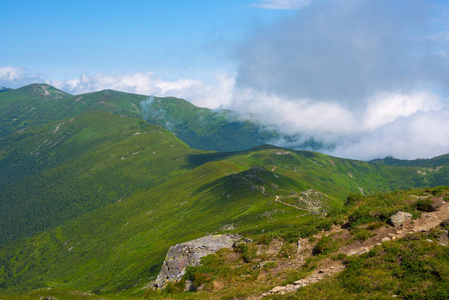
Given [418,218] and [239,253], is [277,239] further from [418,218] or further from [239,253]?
[418,218]

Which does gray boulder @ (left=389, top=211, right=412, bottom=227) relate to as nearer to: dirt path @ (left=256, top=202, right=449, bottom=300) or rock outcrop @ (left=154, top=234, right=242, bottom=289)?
dirt path @ (left=256, top=202, right=449, bottom=300)

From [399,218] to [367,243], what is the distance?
577 cm

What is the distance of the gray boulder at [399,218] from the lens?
33906 mm

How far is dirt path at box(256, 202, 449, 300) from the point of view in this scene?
28.1 metres

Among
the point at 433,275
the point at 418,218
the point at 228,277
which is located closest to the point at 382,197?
the point at 418,218

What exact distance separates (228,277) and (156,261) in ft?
546

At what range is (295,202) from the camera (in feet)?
516

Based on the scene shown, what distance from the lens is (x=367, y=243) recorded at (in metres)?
32.6

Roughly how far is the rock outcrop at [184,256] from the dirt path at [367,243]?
45.9ft

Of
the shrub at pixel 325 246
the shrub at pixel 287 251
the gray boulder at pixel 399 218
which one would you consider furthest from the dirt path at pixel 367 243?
the shrub at pixel 287 251

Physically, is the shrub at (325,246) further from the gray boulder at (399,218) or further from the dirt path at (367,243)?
the gray boulder at (399,218)

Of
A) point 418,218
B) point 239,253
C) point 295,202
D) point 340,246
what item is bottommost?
point 295,202

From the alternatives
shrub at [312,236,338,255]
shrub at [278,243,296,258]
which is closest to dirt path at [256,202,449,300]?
shrub at [312,236,338,255]

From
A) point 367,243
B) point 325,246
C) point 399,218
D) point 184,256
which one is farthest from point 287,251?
point 184,256
